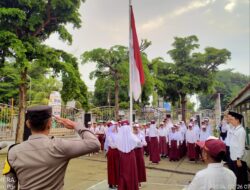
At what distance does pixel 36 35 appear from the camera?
1630 centimetres

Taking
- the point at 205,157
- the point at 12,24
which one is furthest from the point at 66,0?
the point at 205,157

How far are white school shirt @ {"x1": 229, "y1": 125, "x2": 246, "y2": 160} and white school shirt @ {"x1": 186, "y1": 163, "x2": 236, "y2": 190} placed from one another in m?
4.13

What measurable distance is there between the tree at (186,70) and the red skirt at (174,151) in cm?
1120

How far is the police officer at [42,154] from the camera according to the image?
234 cm

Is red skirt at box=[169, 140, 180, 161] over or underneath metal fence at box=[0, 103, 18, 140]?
underneath

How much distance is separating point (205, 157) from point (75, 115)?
17432mm

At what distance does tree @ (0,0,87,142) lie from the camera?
556 inches

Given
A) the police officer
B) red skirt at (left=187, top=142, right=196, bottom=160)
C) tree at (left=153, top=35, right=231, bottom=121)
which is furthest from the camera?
tree at (left=153, top=35, right=231, bottom=121)

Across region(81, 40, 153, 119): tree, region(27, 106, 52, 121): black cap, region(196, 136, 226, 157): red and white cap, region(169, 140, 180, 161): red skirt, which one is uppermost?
region(81, 40, 153, 119): tree

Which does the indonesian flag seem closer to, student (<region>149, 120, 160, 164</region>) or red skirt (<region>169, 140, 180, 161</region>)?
student (<region>149, 120, 160, 164</region>)

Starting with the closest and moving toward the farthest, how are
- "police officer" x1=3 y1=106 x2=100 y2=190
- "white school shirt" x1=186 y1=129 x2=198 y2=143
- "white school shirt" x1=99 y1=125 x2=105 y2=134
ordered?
1. "police officer" x1=3 y1=106 x2=100 y2=190
2. "white school shirt" x1=186 y1=129 x2=198 y2=143
3. "white school shirt" x1=99 y1=125 x2=105 y2=134

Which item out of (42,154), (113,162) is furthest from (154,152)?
(42,154)

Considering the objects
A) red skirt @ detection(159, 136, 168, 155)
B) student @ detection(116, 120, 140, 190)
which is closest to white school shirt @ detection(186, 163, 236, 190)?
student @ detection(116, 120, 140, 190)

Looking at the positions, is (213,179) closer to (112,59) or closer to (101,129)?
(101,129)
